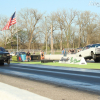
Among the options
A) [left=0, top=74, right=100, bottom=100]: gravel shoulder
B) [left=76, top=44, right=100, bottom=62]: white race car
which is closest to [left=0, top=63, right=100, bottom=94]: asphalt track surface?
[left=0, top=74, right=100, bottom=100]: gravel shoulder

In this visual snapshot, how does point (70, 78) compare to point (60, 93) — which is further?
point (70, 78)

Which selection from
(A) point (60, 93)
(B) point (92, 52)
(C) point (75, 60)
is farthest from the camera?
(B) point (92, 52)

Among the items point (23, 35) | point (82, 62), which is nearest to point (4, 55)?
point (82, 62)

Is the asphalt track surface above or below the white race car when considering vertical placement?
below

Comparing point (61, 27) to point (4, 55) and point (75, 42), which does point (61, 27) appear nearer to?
point (75, 42)

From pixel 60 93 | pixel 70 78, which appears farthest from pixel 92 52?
pixel 60 93

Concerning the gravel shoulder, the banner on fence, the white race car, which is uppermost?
the white race car

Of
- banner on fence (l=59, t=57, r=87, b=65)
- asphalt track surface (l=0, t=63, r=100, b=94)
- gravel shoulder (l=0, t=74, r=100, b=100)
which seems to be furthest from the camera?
banner on fence (l=59, t=57, r=87, b=65)

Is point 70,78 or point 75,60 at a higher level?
point 75,60

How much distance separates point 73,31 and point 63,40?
6741mm

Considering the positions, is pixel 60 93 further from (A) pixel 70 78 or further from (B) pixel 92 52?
(B) pixel 92 52

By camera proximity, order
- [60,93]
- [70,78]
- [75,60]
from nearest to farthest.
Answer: [60,93] → [70,78] → [75,60]

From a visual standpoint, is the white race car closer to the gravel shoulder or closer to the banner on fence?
the banner on fence

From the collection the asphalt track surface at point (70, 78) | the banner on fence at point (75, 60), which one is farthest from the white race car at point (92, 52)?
the asphalt track surface at point (70, 78)
